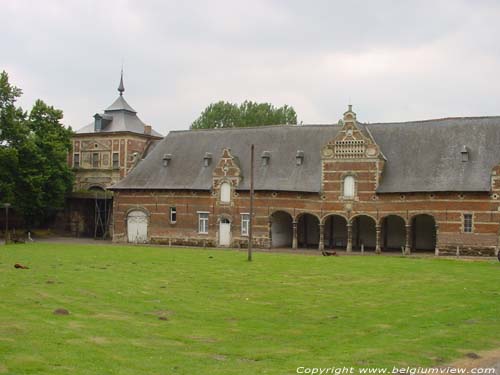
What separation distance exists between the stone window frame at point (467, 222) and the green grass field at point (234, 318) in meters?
10.7

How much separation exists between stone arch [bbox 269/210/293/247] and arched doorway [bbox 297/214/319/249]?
0.67 m

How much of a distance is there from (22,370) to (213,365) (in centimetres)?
307

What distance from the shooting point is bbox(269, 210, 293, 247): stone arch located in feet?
150

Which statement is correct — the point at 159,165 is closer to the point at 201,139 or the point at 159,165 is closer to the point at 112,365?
the point at 201,139

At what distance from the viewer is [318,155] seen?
45.3 metres

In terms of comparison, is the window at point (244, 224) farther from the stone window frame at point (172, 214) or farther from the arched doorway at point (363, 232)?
the arched doorway at point (363, 232)

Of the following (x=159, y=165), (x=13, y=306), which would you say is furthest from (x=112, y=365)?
(x=159, y=165)

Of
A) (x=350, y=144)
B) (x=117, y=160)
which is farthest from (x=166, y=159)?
(x=350, y=144)

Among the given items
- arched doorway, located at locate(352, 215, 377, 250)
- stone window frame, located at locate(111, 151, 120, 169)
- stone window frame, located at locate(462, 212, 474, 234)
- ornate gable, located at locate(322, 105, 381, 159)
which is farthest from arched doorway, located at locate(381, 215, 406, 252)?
stone window frame, located at locate(111, 151, 120, 169)

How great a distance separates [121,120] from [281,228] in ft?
67.2

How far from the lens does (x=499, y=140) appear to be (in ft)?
132

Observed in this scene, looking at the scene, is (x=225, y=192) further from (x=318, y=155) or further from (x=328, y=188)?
(x=328, y=188)

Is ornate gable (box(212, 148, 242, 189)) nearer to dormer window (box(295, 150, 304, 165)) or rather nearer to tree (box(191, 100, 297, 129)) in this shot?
dormer window (box(295, 150, 304, 165))

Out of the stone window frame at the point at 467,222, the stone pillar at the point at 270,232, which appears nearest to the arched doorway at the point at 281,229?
the stone pillar at the point at 270,232
